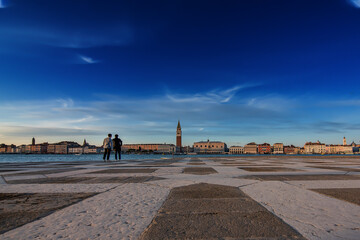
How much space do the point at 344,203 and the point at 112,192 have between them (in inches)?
89.0

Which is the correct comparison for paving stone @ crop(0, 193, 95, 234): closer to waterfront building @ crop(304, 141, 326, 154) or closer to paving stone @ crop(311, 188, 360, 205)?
paving stone @ crop(311, 188, 360, 205)

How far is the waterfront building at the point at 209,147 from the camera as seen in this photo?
168250 mm

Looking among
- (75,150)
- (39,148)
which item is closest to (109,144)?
(75,150)

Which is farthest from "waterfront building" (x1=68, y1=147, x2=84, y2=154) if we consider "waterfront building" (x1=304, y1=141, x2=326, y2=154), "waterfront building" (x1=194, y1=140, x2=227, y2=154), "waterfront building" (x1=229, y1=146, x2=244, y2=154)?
"waterfront building" (x1=304, y1=141, x2=326, y2=154)

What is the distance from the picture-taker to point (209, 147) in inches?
6678

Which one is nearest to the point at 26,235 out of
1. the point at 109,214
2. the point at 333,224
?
the point at 109,214

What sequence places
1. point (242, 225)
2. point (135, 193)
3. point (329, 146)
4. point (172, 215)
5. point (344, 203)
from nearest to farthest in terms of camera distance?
point (242, 225)
point (172, 215)
point (344, 203)
point (135, 193)
point (329, 146)

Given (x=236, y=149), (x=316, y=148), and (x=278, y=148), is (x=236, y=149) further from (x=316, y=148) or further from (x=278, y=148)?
(x=316, y=148)

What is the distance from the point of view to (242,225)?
1.32 meters

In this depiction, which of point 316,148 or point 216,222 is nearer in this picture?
point 216,222

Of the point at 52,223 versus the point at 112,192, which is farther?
the point at 112,192

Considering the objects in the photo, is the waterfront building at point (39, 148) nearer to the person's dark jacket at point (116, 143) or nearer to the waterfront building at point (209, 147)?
the waterfront building at point (209, 147)

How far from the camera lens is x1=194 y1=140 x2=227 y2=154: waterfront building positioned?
168250 millimetres

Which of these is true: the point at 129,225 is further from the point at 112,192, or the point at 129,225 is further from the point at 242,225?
the point at 112,192
